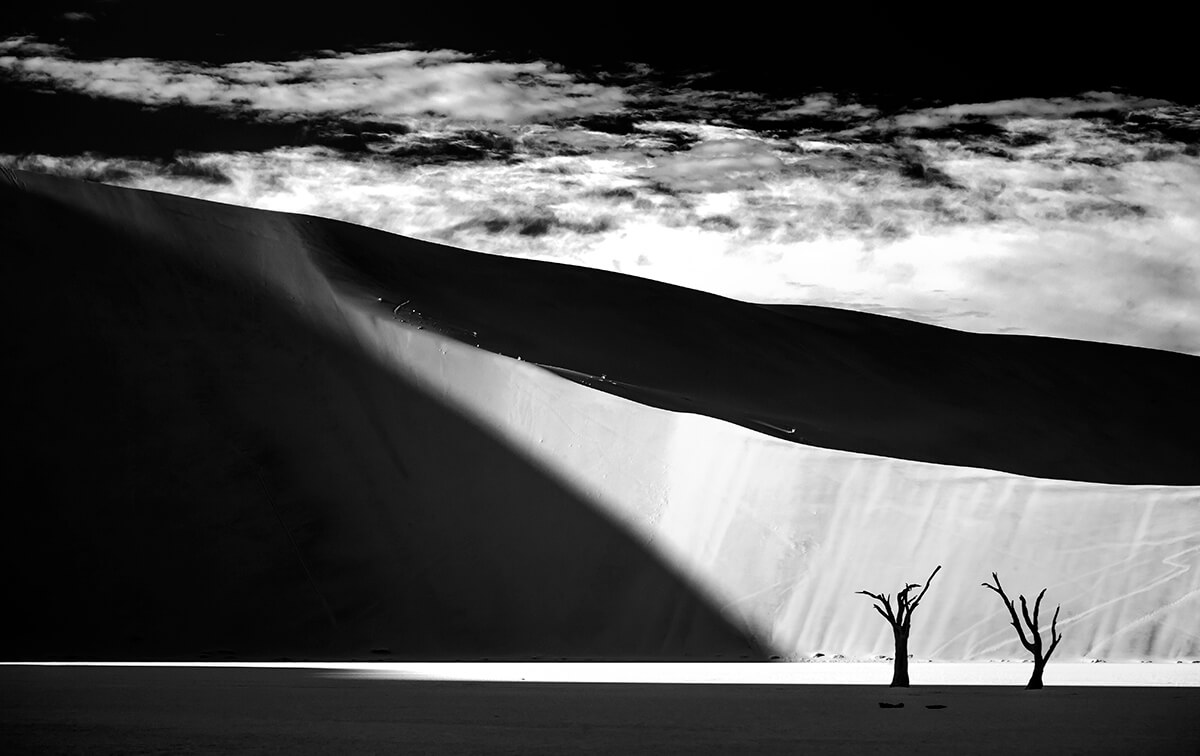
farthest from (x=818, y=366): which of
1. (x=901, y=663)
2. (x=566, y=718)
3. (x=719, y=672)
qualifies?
(x=566, y=718)

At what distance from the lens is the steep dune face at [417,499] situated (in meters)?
28.8

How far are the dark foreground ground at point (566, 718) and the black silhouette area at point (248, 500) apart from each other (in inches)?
354

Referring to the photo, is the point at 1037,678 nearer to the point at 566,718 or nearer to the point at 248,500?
the point at 566,718

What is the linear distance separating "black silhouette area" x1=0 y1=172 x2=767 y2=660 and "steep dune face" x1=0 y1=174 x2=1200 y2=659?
7 centimetres

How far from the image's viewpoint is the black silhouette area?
28.8 m

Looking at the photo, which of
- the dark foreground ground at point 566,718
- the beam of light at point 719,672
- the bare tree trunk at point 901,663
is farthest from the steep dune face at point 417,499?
the dark foreground ground at point 566,718

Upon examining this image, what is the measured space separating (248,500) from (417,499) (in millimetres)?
3728

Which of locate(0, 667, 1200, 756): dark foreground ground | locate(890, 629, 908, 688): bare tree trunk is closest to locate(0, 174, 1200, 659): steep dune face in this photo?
locate(890, 629, 908, 688): bare tree trunk

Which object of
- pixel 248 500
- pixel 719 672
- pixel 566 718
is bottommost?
pixel 248 500

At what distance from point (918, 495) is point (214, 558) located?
15.5 metres

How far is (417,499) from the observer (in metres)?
32.1

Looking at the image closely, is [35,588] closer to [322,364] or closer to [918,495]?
[322,364]

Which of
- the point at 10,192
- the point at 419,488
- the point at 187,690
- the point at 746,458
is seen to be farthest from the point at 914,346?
the point at 187,690

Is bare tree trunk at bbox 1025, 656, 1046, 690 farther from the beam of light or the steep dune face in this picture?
the steep dune face
